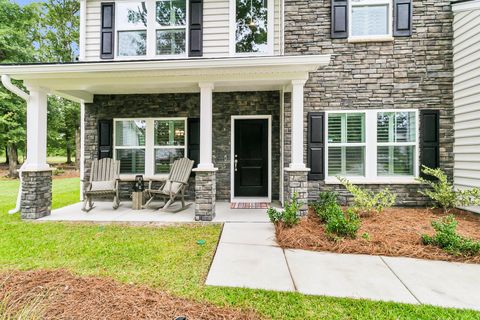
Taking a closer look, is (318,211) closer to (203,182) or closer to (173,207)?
(203,182)

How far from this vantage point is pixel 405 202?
5.67m

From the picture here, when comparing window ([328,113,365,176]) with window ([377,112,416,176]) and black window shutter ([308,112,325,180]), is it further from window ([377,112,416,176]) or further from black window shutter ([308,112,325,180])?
window ([377,112,416,176])

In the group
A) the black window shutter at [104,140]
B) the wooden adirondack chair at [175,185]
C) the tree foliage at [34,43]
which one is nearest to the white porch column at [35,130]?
the black window shutter at [104,140]

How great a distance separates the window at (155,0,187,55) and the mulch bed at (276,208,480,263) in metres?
5.09

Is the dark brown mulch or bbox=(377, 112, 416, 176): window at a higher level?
bbox=(377, 112, 416, 176): window

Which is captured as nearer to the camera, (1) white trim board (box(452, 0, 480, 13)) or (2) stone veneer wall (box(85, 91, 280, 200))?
(1) white trim board (box(452, 0, 480, 13))

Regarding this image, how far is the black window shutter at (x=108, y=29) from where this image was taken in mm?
6461

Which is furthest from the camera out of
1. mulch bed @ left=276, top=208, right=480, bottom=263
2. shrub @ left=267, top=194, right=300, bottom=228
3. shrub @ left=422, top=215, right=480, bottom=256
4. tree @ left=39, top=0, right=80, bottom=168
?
tree @ left=39, top=0, right=80, bottom=168

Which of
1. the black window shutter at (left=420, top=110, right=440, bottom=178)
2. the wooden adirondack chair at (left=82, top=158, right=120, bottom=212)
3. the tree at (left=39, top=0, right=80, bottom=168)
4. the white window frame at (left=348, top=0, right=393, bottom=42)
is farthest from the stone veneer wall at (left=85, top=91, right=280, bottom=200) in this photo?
the tree at (left=39, top=0, right=80, bottom=168)

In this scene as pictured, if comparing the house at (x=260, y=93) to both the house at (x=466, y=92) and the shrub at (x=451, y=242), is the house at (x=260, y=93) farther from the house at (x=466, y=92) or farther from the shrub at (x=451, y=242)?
the shrub at (x=451, y=242)

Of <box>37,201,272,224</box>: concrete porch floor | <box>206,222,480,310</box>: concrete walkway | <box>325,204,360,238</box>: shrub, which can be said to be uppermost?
<box>325,204,360,238</box>: shrub

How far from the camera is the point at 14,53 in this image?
13.1 m

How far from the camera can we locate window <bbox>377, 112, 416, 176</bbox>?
223 inches

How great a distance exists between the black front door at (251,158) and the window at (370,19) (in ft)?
9.61
